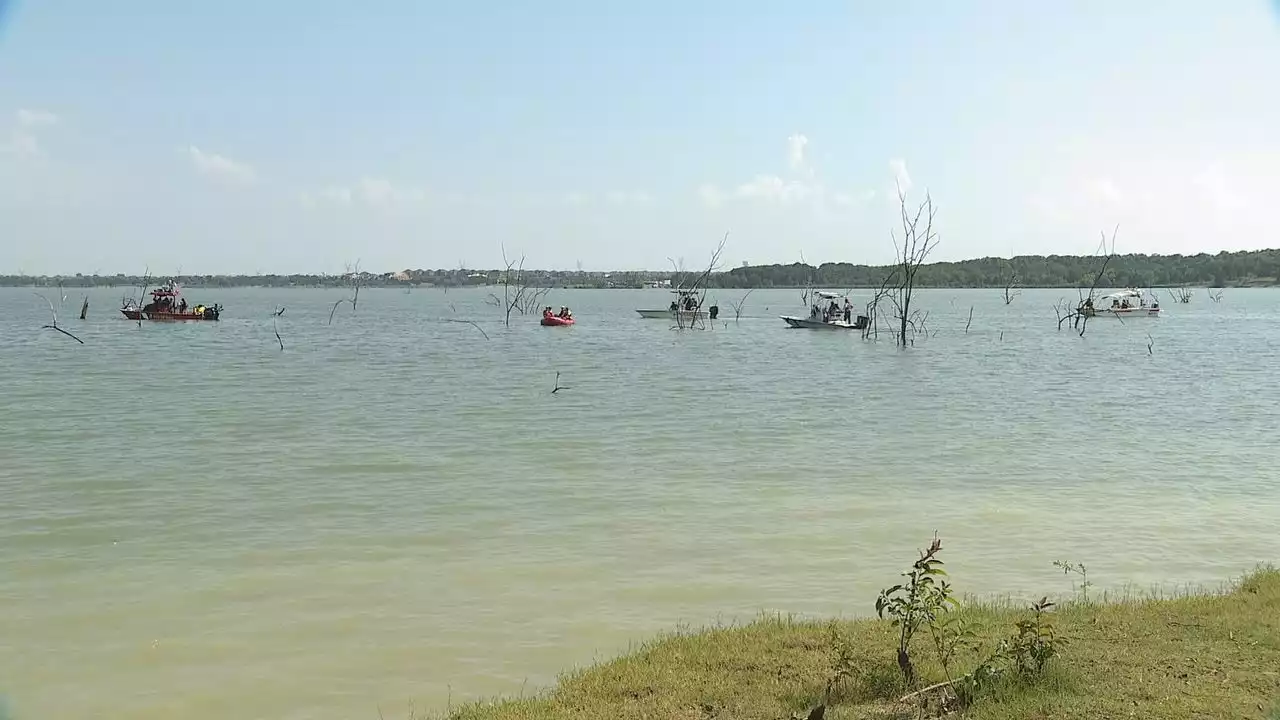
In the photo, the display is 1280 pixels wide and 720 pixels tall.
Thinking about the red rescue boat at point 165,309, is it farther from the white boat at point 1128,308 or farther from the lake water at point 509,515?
the white boat at point 1128,308

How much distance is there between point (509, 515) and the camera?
1180cm

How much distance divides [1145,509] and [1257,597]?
537 cm

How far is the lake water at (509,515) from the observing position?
24.4ft

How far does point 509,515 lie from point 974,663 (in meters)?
6.91

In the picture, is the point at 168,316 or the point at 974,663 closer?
the point at 974,663

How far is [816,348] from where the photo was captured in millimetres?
43969

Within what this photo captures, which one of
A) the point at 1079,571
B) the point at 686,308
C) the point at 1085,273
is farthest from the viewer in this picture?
the point at 1085,273

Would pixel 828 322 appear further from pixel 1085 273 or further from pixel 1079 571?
pixel 1085 273

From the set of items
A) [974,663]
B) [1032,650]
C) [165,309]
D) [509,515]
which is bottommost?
[509,515]

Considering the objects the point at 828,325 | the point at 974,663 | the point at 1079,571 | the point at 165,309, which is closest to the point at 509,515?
the point at 1079,571

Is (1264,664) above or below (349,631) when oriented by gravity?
above

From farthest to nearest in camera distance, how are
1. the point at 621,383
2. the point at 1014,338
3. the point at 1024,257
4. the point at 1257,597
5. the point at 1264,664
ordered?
the point at 1024,257 → the point at 1014,338 → the point at 621,383 → the point at 1257,597 → the point at 1264,664

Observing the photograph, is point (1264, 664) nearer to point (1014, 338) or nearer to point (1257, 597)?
point (1257, 597)

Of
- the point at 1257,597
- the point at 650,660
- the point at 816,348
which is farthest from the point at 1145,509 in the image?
the point at 816,348
